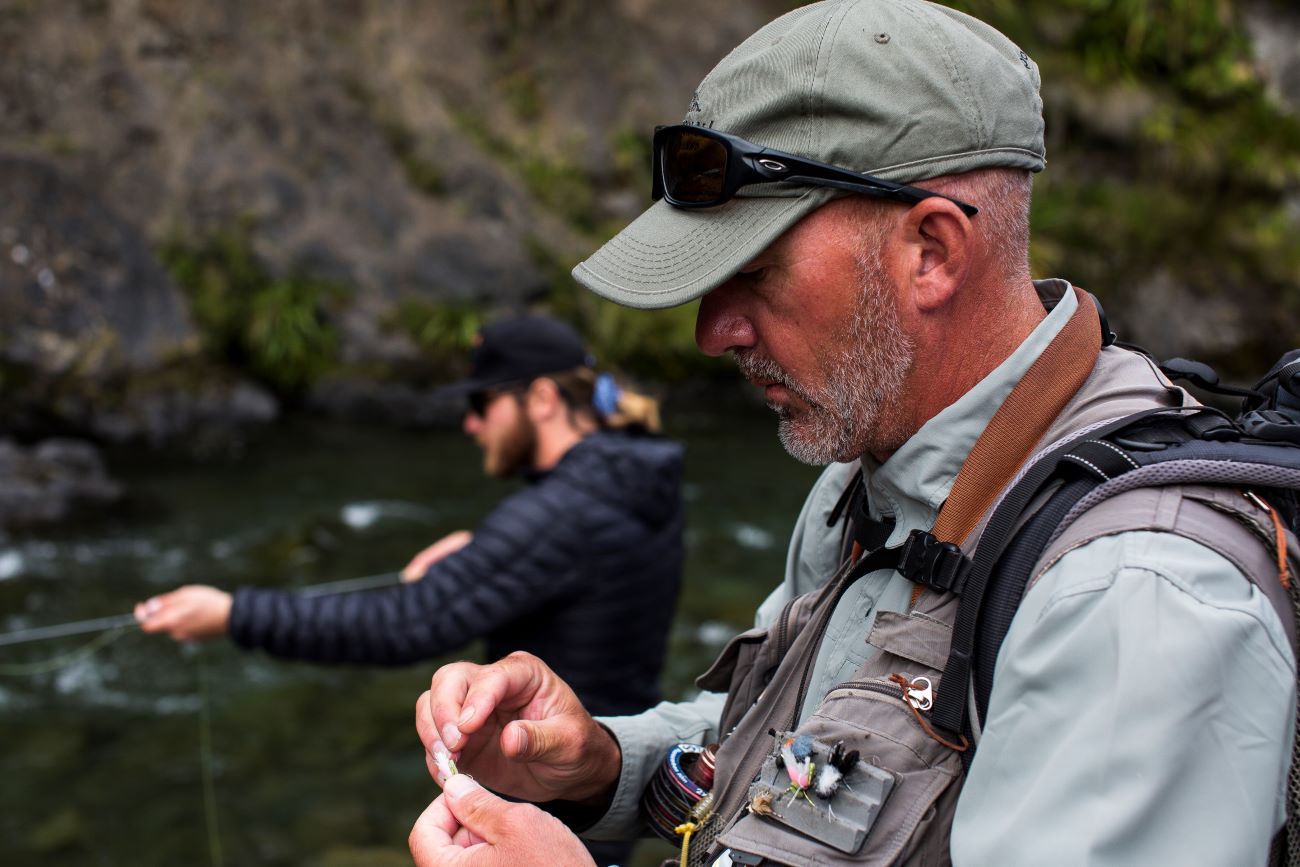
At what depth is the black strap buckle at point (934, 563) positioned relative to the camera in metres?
1.41

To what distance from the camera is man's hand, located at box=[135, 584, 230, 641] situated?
361 cm

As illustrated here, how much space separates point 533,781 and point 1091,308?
1.12 m

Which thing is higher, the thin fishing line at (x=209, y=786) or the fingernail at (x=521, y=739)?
the fingernail at (x=521, y=739)

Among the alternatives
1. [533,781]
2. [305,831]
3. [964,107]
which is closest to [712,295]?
[964,107]

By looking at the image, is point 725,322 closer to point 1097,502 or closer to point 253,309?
point 1097,502

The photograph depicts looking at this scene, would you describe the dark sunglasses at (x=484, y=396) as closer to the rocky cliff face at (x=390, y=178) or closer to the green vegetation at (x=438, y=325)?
the rocky cliff face at (x=390, y=178)

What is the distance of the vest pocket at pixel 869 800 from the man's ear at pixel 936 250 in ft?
1.65

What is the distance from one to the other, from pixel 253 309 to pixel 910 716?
39.4 ft

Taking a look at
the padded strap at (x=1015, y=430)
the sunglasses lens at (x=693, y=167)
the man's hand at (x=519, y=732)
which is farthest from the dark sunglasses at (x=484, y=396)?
the padded strap at (x=1015, y=430)

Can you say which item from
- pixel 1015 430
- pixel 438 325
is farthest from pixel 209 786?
pixel 438 325

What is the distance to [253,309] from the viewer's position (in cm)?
1235

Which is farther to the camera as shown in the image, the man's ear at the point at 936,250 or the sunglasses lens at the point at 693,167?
the sunglasses lens at the point at 693,167

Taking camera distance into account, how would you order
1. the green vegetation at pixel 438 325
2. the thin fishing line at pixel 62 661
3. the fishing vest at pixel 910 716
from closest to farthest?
the fishing vest at pixel 910 716
the thin fishing line at pixel 62 661
the green vegetation at pixel 438 325

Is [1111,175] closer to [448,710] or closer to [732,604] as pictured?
[732,604]
